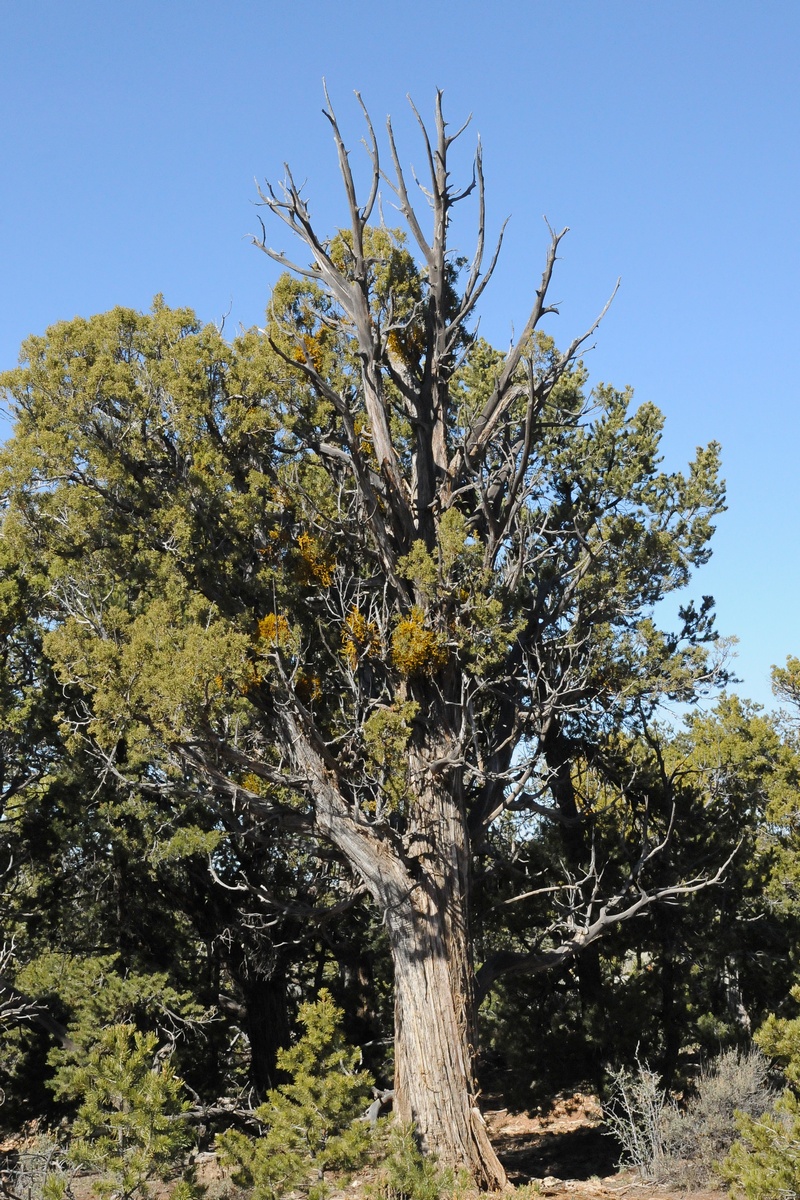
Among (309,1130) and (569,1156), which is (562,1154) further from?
(309,1130)

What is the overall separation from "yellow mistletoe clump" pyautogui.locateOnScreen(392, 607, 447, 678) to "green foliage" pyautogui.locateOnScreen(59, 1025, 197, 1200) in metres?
4.20

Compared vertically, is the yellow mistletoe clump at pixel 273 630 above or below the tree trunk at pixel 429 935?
above

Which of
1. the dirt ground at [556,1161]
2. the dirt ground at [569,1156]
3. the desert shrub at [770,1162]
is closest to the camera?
the desert shrub at [770,1162]

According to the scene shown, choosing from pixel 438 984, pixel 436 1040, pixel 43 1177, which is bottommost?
pixel 43 1177

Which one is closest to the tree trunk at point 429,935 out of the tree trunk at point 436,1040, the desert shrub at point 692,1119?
the tree trunk at point 436,1040

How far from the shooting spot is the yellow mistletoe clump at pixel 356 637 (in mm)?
10086

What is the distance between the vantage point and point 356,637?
33.3 feet

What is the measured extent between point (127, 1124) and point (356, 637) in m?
4.76

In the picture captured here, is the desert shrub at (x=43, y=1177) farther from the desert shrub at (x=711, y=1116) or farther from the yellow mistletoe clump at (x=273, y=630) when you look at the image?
the desert shrub at (x=711, y=1116)

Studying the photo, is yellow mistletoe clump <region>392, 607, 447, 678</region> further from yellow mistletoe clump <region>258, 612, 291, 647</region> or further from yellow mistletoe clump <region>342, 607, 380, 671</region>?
yellow mistletoe clump <region>258, 612, 291, 647</region>

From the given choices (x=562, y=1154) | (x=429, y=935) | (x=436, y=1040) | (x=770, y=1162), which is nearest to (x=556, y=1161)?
(x=562, y=1154)

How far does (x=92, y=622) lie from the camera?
32.5 ft

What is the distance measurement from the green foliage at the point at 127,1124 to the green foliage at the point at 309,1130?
84 centimetres

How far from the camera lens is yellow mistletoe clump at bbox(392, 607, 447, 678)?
9.93 meters
